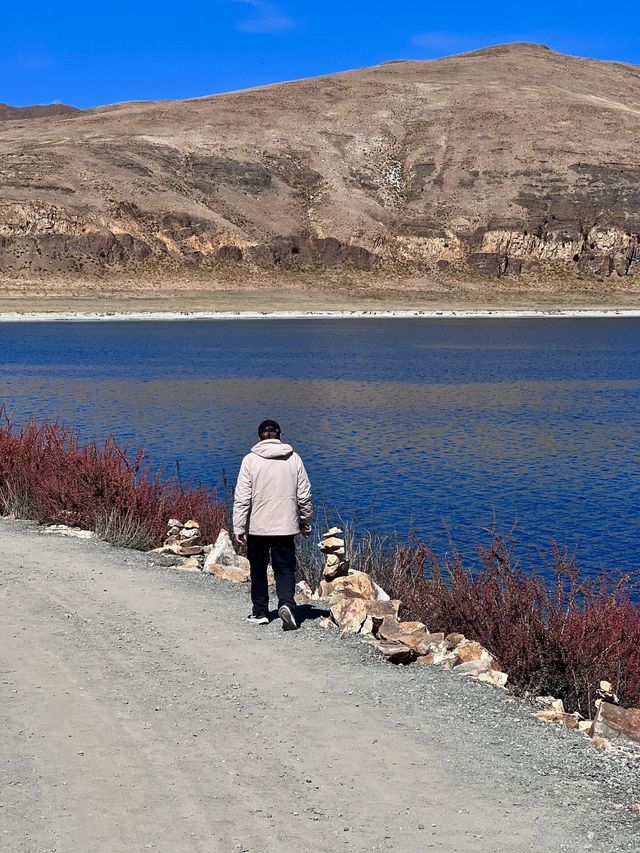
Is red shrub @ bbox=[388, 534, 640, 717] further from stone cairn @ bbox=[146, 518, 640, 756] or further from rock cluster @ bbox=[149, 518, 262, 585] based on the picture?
rock cluster @ bbox=[149, 518, 262, 585]

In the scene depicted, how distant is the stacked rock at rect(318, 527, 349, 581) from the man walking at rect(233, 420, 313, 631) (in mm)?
1339

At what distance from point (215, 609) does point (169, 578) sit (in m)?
1.40

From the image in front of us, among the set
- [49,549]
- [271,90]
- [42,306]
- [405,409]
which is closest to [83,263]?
[42,306]

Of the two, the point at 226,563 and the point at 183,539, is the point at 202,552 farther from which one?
the point at 226,563

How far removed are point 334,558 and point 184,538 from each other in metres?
2.84

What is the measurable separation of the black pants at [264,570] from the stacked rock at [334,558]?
4.29 feet

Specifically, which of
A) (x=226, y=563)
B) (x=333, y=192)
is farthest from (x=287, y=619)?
(x=333, y=192)

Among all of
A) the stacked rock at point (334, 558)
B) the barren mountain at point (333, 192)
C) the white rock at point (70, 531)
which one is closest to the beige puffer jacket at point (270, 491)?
the stacked rock at point (334, 558)

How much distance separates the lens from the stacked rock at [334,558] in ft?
36.3

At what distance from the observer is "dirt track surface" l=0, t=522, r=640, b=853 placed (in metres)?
5.75

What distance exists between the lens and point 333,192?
140 metres

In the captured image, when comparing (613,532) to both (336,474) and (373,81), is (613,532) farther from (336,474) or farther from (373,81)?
(373,81)

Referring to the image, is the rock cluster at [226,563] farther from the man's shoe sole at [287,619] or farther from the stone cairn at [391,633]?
the man's shoe sole at [287,619]

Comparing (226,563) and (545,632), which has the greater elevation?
(545,632)
